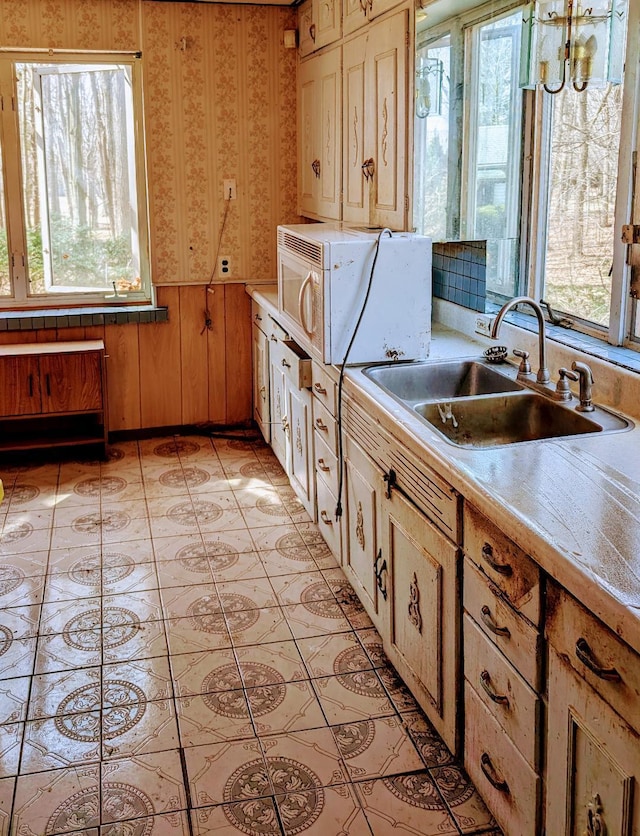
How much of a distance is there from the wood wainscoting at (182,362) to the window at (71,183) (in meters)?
0.24

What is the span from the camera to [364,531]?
2.83m

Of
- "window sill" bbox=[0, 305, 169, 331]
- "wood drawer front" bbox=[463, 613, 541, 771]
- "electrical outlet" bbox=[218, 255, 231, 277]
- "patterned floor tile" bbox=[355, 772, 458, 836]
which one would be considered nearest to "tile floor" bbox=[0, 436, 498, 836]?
"patterned floor tile" bbox=[355, 772, 458, 836]

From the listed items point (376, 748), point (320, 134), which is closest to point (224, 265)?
point (320, 134)

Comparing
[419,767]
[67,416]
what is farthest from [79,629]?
[67,416]

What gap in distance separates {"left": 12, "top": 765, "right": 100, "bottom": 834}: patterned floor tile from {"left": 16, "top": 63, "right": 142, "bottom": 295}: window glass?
3129mm

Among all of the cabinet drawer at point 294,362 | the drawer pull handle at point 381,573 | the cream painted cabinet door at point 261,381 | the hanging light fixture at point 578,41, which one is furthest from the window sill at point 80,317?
the hanging light fixture at point 578,41

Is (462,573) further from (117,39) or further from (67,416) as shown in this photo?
(117,39)

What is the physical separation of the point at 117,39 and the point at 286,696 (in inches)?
137

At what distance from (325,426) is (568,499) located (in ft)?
5.09

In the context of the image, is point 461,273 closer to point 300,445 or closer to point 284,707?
point 300,445

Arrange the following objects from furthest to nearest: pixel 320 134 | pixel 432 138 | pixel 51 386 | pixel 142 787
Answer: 1. pixel 51 386
2. pixel 320 134
3. pixel 432 138
4. pixel 142 787

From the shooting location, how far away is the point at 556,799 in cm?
163

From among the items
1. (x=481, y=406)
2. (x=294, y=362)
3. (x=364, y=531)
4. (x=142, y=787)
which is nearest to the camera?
(x=142, y=787)

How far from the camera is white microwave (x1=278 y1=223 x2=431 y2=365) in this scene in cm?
295
